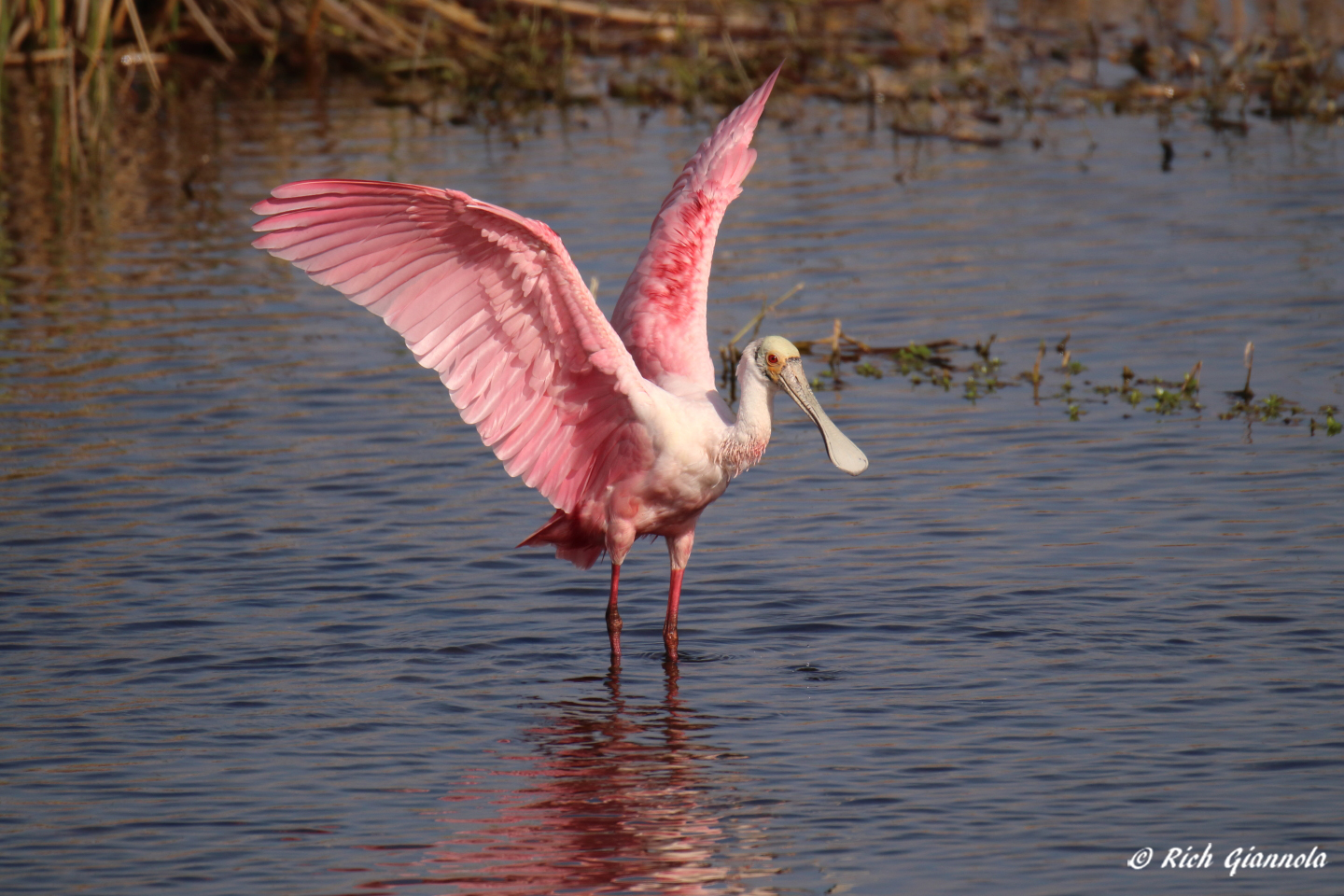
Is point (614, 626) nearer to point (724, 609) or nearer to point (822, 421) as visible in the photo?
point (724, 609)

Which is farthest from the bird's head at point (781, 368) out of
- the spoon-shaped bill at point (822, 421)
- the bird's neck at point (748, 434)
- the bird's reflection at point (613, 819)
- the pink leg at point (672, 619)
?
the bird's reflection at point (613, 819)

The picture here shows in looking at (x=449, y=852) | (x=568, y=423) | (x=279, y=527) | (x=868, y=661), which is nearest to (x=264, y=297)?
(x=279, y=527)

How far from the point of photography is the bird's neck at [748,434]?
6.95 meters

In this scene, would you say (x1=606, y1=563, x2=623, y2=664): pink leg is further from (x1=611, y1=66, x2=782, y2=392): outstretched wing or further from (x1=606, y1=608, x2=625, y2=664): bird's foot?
(x1=611, y1=66, x2=782, y2=392): outstretched wing

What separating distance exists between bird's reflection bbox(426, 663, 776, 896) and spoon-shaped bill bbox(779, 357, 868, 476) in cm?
129

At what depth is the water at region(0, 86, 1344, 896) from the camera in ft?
18.1

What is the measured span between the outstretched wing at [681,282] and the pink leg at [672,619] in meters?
0.70

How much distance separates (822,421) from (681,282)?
763 mm

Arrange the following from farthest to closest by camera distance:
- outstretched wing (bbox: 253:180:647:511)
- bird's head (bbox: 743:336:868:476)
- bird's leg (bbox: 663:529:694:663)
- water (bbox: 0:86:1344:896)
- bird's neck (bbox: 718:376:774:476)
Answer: bird's head (bbox: 743:336:868:476)
bird's leg (bbox: 663:529:694:663)
bird's neck (bbox: 718:376:774:476)
outstretched wing (bbox: 253:180:647:511)
water (bbox: 0:86:1344:896)

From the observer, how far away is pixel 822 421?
24.4 feet

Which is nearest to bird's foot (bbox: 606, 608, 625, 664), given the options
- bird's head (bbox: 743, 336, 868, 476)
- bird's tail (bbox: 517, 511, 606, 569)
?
bird's tail (bbox: 517, 511, 606, 569)

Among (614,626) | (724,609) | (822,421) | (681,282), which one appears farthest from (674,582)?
(681,282)

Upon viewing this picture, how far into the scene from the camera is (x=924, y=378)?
10.6 m

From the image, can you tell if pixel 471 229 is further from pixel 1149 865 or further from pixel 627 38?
pixel 627 38
